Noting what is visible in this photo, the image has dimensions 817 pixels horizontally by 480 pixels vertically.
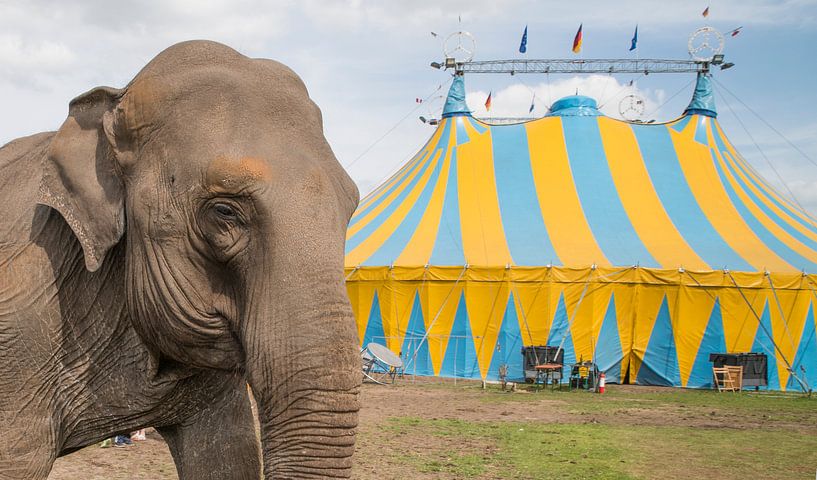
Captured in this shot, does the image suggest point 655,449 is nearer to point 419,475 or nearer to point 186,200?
point 419,475

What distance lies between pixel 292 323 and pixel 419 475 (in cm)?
572

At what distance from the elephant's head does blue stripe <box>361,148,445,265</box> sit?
1393 cm

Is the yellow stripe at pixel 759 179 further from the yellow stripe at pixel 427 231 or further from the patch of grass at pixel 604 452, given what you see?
the patch of grass at pixel 604 452

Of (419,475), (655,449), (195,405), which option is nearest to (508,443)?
(655,449)

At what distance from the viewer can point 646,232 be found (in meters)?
16.5

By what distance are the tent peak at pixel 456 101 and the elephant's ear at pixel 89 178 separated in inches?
686

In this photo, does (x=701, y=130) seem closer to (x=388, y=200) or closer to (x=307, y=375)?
(x=388, y=200)

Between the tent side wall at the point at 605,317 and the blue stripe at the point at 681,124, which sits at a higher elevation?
the blue stripe at the point at 681,124

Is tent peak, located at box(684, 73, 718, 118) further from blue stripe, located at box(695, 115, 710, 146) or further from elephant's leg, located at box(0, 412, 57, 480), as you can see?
elephant's leg, located at box(0, 412, 57, 480)

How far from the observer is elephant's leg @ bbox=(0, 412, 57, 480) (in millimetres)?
2452

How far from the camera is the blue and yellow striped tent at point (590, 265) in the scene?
1561 centimetres

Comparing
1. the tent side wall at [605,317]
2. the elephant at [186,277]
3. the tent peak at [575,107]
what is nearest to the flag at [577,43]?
the tent peak at [575,107]

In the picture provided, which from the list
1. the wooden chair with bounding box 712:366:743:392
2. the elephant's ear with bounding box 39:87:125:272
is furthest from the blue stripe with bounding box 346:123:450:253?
the elephant's ear with bounding box 39:87:125:272

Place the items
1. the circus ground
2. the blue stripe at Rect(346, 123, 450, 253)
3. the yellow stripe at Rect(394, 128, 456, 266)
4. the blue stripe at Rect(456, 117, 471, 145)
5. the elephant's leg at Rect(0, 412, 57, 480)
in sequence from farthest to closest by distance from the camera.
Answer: the blue stripe at Rect(456, 117, 471, 145) → the blue stripe at Rect(346, 123, 450, 253) → the yellow stripe at Rect(394, 128, 456, 266) → the circus ground → the elephant's leg at Rect(0, 412, 57, 480)
